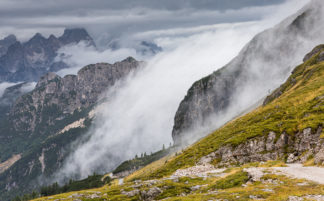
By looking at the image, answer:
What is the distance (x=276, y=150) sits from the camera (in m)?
79.9

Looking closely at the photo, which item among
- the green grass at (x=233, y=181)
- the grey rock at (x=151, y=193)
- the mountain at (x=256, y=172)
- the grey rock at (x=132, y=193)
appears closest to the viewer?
the mountain at (x=256, y=172)

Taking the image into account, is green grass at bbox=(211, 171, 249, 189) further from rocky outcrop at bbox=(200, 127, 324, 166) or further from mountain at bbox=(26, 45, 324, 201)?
rocky outcrop at bbox=(200, 127, 324, 166)

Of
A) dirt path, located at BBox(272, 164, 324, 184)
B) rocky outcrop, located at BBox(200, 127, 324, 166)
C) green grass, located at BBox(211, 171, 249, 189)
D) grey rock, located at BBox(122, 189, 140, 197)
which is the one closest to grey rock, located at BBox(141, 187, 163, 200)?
grey rock, located at BBox(122, 189, 140, 197)

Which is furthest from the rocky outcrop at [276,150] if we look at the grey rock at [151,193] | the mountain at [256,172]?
the grey rock at [151,193]

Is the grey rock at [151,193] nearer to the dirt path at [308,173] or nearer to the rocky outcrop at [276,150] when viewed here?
the dirt path at [308,173]

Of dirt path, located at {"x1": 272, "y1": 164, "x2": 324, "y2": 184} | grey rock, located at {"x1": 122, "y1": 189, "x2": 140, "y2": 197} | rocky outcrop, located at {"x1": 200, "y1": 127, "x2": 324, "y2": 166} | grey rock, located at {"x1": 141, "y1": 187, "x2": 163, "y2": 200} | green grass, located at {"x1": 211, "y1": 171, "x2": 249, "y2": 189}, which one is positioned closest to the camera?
dirt path, located at {"x1": 272, "y1": 164, "x2": 324, "y2": 184}

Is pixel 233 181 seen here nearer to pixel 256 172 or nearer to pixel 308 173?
pixel 256 172

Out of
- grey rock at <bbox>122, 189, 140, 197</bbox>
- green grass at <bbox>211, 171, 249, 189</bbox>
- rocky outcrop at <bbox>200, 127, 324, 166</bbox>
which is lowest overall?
grey rock at <bbox>122, 189, 140, 197</bbox>

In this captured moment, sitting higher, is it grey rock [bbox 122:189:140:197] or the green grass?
the green grass

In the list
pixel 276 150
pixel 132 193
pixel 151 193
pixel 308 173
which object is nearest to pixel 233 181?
pixel 308 173

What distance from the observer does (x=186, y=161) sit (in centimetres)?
11044

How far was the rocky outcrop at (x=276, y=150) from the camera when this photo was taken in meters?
66.2

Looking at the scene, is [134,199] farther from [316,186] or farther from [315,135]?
[315,135]

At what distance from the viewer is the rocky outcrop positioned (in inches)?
2606
